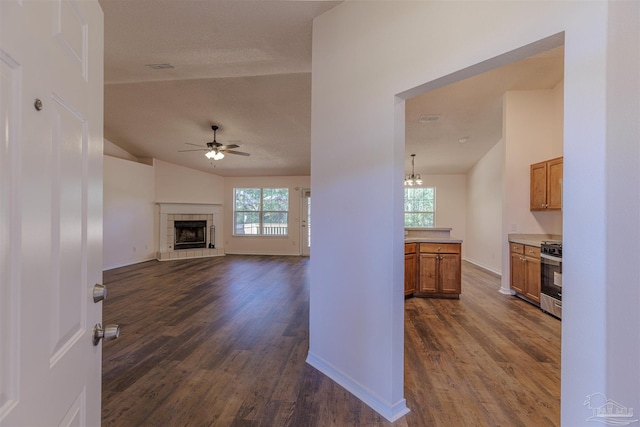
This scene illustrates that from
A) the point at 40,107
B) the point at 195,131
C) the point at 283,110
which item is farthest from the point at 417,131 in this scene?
the point at 40,107

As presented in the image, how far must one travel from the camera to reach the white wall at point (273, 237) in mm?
8758

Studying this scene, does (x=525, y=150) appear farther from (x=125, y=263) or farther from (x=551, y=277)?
(x=125, y=263)

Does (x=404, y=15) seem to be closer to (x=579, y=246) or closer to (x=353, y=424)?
(x=579, y=246)

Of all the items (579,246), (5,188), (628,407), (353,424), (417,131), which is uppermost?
(417,131)

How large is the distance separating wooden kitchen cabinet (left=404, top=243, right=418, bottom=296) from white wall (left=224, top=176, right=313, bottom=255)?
15.9 ft

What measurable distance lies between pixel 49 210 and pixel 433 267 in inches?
173

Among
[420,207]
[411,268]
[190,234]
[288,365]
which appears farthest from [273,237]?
[288,365]

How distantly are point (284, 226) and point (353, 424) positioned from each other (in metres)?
7.36

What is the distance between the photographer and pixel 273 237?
8.82 meters

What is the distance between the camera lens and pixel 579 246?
41.4 inches

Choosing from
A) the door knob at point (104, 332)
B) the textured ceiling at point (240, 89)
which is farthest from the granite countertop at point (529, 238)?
the door knob at point (104, 332)

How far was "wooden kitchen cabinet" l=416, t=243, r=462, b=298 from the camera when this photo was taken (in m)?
4.18

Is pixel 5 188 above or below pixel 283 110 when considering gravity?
below

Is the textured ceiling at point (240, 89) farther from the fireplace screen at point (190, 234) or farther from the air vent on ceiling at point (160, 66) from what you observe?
the fireplace screen at point (190, 234)
